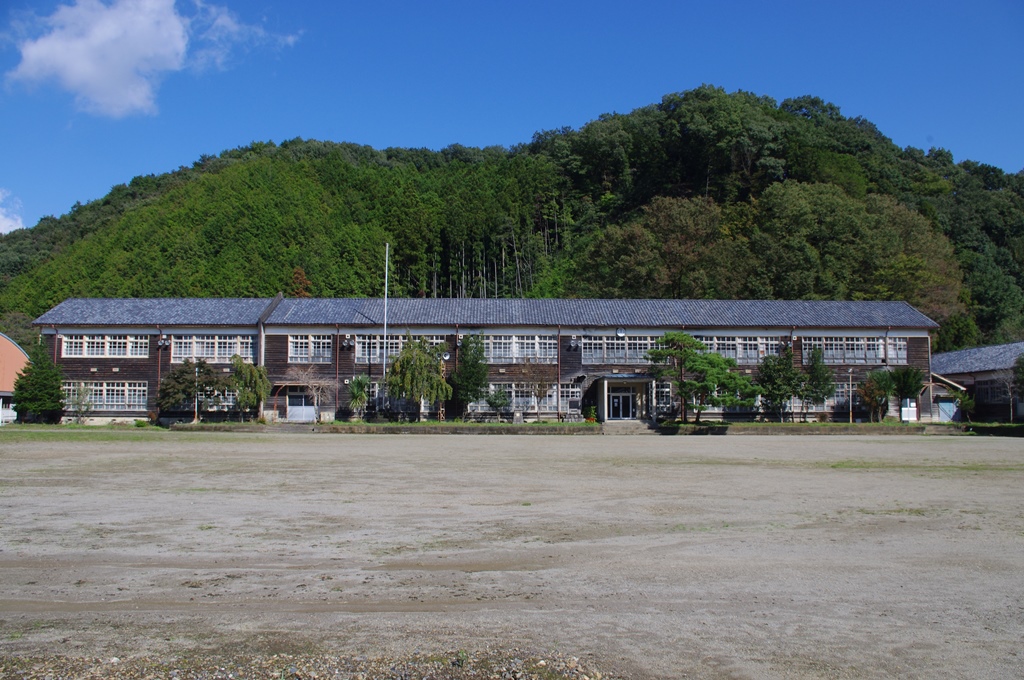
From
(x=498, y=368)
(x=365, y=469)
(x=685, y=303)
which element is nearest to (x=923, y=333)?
(x=685, y=303)

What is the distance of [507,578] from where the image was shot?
6.75m

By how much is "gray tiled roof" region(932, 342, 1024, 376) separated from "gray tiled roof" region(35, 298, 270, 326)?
4083 centimetres

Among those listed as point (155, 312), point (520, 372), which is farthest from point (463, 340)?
point (155, 312)

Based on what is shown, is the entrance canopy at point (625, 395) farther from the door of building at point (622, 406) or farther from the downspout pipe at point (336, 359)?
the downspout pipe at point (336, 359)

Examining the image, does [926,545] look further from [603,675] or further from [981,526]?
[603,675]

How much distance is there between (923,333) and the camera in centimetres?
4516

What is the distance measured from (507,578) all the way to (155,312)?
4330 centimetres

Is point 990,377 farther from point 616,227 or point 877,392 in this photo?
point 616,227

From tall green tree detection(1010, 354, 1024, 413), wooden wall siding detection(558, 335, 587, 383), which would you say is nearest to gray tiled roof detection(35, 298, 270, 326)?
wooden wall siding detection(558, 335, 587, 383)

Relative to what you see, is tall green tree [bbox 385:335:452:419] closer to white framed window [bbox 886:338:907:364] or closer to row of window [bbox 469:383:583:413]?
row of window [bbox 469:383:583:413]

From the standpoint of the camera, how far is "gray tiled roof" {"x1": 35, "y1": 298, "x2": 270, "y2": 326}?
143ft

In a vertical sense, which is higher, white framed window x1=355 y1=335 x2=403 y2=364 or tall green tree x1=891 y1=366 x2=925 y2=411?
white framed window x1=355 y1=335 x2=403 y2=364

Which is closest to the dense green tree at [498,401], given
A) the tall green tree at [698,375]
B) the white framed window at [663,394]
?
the tall green tree at [698,375]

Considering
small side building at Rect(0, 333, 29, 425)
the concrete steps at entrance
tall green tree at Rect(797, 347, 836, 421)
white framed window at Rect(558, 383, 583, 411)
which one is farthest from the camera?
small side building at Rect(0, 333, 29, 425)
